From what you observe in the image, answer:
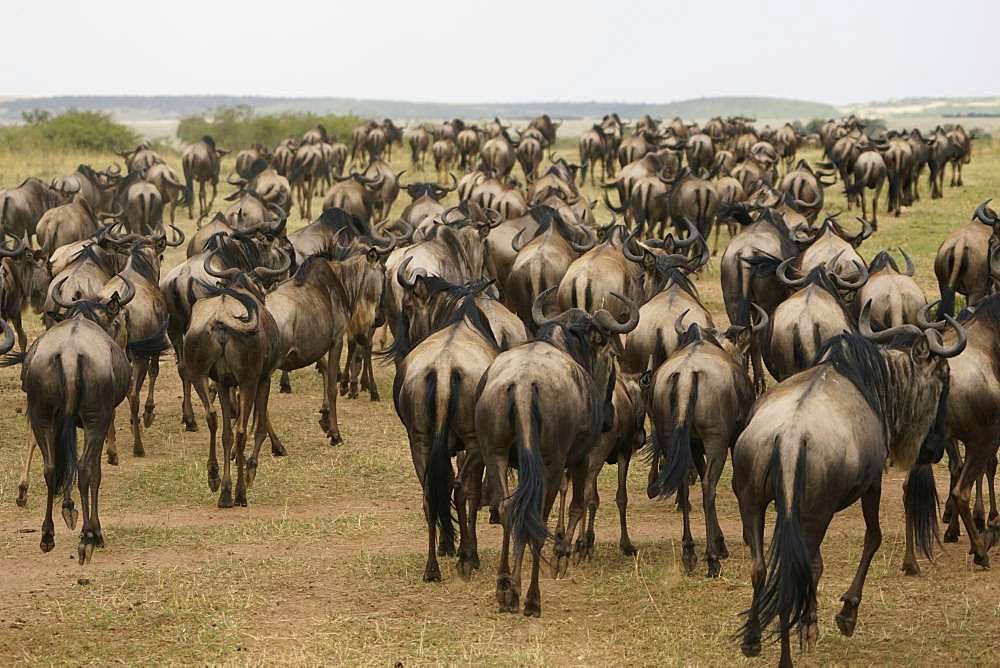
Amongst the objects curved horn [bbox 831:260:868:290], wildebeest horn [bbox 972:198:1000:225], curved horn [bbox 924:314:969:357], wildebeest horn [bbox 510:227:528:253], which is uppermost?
wildebeest horn [bbox 972:198:1000:225]

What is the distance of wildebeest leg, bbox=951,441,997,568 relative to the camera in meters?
8.77

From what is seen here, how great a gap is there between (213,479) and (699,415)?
4401 mm

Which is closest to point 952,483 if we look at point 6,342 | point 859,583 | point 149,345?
point 859,583

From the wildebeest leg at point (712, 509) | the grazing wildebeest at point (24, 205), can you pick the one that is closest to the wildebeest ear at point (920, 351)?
the wildebeest leg at point (712, 509)

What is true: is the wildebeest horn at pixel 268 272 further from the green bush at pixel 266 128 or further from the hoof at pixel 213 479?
the green bush at pixel 266 128

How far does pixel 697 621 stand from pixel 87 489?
13.6 feet

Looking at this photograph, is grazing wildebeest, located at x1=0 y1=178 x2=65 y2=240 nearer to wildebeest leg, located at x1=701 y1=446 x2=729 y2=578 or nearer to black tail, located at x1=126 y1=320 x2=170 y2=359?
black tail, located at x1=126 y1=320 x2=170 y2=359

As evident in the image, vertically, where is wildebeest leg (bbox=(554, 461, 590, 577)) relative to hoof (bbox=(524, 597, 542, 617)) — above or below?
above

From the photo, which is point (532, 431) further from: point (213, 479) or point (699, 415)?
point (213, 479)

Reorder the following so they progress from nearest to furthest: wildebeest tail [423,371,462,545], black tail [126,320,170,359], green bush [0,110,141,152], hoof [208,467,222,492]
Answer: wildebeest tail [423,371,462,545], black tail [126,320,170,359], hoof [208,467,222,492], green bush [0,110,141,152]

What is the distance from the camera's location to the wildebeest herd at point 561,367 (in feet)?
24.2

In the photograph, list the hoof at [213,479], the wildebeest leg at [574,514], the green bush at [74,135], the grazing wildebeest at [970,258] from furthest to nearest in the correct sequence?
the green bush at [74,135], the grazing wildebeest at [970,258], the hoof at [213,479], the wildebeest leg at [574,514]

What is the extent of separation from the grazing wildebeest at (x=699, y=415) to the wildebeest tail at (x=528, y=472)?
95 centimetres

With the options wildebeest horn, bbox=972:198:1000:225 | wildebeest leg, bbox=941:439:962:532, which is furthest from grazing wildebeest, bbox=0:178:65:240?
wildebeest leg, bbox=941:439:962:532
